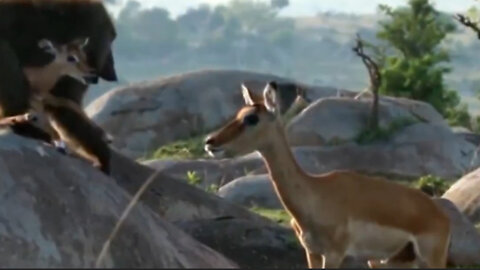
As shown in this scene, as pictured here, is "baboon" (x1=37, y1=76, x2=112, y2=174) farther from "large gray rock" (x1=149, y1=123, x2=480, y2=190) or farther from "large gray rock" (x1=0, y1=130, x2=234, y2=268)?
"large gray rock" (x1=149, y1=123, x2=480, y2=190)

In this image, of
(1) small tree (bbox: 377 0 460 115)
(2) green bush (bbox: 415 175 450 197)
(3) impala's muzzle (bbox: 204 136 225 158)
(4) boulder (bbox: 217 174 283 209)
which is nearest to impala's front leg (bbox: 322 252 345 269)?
(3) impala's muzzle (bbox: 204 136 225 158)

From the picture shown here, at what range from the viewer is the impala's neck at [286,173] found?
9945mm

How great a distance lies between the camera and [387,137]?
2880cm

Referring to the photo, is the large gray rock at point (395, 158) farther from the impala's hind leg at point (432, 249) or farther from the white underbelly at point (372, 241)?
the white underbelly at point (372, 241)

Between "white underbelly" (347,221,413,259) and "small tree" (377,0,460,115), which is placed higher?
"white underbelly" (347,221,413,259)

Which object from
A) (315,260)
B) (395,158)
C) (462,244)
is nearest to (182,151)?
(395,158)

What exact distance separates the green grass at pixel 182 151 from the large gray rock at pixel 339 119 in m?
2.07

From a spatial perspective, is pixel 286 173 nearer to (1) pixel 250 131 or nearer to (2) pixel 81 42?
(1) pixel 250 131

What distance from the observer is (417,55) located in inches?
1688

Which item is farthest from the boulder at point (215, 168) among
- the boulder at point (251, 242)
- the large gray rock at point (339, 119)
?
the boulder at point (251, 242)

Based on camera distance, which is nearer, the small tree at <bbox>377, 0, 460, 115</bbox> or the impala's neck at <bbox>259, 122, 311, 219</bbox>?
the impala's neck at <bbox>259, 122, 311, 219</bbox>

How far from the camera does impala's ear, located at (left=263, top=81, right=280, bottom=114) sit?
9.38m

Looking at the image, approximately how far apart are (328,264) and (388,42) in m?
36.0

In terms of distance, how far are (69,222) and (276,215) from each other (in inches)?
388
